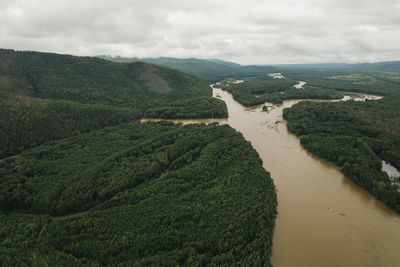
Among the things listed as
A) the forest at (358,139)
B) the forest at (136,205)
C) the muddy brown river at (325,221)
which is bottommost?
the muddy brown river at (325,221)

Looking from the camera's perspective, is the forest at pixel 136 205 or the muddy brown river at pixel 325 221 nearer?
the forest at pixel 136 205

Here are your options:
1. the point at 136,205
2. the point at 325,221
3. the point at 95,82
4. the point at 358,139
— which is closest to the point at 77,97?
the point at 95,82

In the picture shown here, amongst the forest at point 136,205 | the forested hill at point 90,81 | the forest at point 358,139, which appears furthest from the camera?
the forested hill at point 90,81

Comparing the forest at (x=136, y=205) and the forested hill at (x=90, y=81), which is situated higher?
the forested hill at (x=90, y=81)

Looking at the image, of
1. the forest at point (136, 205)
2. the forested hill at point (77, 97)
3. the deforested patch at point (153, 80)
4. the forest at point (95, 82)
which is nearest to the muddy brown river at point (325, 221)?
the forest at point (136, 205)

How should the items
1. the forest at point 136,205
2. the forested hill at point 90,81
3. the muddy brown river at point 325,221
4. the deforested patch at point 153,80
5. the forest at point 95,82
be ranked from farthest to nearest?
1. the deforested patch at point 153,80
2. the forested hill at point 90,81
3. the forest at point 95,82
4. the muddy brown river at point 325,221
5. the forest at point 136,205

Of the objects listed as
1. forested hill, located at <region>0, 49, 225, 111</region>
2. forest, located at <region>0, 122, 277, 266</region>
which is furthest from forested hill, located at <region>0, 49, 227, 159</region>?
forest, located at <region>0, 122, 277, 266</region>

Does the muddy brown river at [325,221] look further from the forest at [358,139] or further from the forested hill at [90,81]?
the forested hill at [90,81]

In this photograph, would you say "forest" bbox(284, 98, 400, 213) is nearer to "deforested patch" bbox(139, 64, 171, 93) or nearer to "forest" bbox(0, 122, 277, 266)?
"forest" bbox(0, 122, 277, 266)

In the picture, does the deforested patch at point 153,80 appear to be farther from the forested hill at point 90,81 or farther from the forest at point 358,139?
the forest at point 358,139

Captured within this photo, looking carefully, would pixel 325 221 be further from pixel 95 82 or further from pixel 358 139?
pixel 95 82
